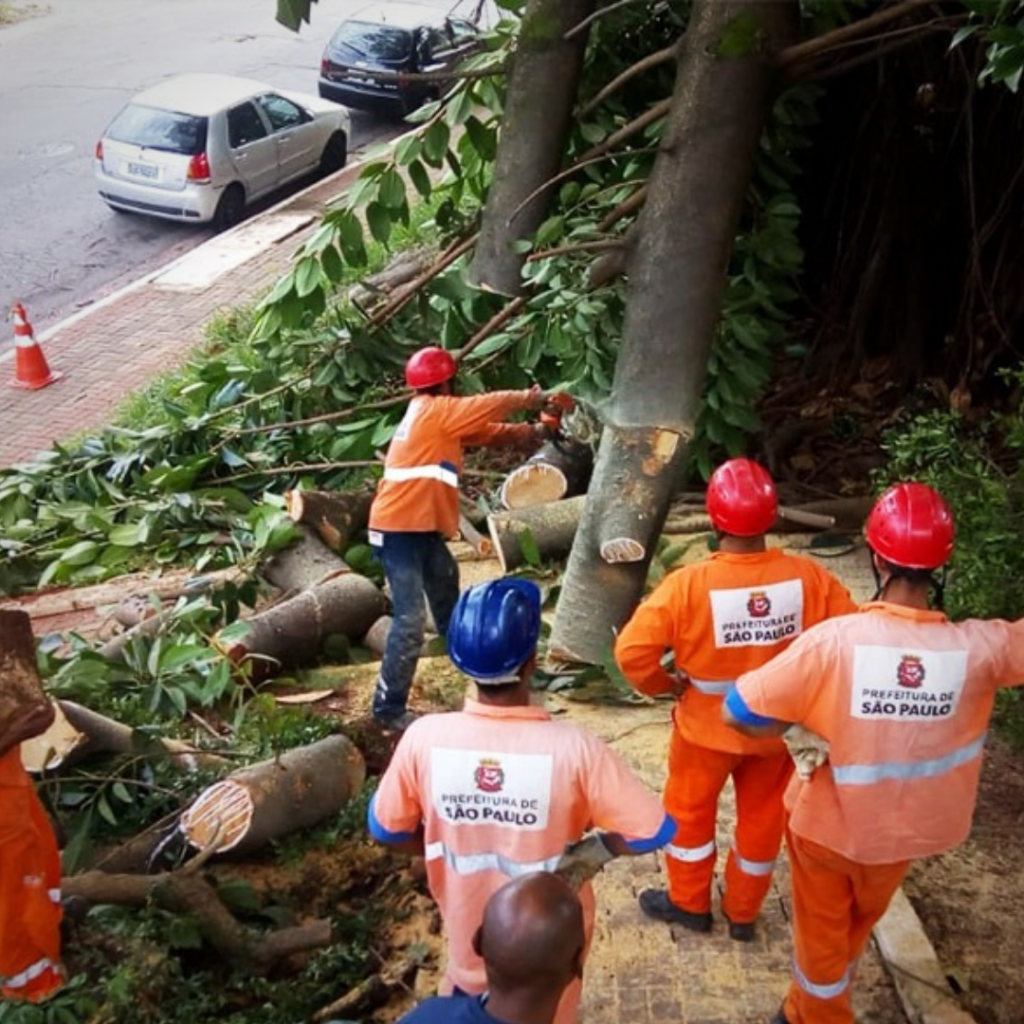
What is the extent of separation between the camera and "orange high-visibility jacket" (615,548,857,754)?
13.0 feet

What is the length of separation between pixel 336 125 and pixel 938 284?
9.73 meters

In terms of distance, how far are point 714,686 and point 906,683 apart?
71cm

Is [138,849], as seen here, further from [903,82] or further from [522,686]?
[903,82]

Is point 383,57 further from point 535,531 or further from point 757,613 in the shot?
point 757,613

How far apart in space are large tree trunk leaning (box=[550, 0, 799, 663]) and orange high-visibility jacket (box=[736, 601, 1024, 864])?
2.50 m

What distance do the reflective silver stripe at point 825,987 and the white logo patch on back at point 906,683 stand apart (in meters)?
0.86

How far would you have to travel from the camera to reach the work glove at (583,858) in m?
3.28

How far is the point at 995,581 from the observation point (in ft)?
16.5

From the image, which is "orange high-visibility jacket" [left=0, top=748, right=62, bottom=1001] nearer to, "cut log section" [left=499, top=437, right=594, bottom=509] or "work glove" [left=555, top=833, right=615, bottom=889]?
"work glove" [left=555, top=833, right=615, bottom=889]

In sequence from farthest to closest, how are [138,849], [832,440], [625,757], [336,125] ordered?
[336,125], [832,440], [625,757], [138,849]

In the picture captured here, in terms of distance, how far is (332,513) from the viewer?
7.52m

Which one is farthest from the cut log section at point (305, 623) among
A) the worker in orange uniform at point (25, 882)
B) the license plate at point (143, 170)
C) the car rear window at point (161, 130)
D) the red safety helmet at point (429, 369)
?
the license plate at point (143, 170)

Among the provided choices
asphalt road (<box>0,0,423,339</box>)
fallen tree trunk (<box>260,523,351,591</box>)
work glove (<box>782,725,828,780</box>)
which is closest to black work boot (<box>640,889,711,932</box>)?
work glove (<box>782,725,828,780</box>)

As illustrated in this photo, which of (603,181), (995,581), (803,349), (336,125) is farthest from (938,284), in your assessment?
(336,125)
